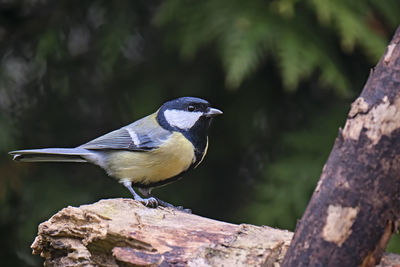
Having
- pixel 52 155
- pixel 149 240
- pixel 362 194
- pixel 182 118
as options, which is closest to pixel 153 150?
pixel 182 118

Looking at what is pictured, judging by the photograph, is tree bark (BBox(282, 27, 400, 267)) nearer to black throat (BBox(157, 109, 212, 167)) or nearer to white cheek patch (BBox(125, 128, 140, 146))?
black throat (BBox(157, 109, 212, 167))

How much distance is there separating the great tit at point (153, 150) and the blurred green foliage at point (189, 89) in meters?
0.35

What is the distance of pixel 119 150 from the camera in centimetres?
276

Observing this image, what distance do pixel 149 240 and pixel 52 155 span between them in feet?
3.38

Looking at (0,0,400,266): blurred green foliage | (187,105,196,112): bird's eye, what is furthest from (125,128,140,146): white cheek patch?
(0,0,400,266): blurred green foliage

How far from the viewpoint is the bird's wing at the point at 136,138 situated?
2707 millimetres

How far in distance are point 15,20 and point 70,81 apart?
0.48 m

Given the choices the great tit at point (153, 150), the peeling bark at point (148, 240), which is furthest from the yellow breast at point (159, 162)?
the peeling bark at point (148, 240)

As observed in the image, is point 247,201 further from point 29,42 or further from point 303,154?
point 29,42

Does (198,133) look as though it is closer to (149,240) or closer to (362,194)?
(149,240)

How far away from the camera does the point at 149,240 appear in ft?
6.25

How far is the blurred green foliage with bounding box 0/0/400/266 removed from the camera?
2.97m

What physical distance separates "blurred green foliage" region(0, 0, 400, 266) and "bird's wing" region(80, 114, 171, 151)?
49 centimetres

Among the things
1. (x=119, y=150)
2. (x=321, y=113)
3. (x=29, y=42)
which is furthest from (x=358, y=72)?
(x=29, y=42)
